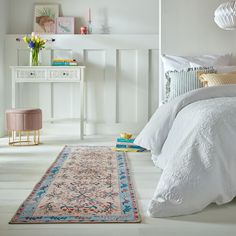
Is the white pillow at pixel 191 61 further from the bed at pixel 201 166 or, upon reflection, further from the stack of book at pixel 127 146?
the bed at pixel 201 166

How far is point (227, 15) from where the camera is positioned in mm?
4289

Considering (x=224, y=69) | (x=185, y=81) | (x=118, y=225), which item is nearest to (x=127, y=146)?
(x=185, y=81)

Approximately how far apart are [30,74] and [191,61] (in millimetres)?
1852

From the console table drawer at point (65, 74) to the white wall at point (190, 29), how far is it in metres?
1.05

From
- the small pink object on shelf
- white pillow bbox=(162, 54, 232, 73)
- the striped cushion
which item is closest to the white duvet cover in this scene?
the striped cushion

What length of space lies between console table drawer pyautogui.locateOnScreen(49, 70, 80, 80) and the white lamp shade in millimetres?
1747

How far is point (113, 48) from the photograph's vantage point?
5.71 meters

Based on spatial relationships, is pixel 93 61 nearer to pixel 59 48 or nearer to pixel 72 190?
pixel 59 48

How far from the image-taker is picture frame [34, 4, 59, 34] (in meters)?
5.79

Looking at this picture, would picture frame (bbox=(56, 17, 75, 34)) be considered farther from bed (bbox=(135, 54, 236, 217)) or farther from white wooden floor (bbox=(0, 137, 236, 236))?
bed (bbox=(135, 54, 236, 217))

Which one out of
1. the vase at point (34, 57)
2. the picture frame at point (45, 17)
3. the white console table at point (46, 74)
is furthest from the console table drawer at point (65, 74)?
the picture frame at point (45, 17)

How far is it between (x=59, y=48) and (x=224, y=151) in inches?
144

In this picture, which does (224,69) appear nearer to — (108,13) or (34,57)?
(108,13)

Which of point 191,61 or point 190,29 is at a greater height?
point 190,29
